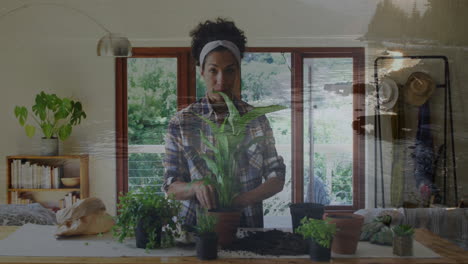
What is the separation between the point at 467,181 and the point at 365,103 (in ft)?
1.42

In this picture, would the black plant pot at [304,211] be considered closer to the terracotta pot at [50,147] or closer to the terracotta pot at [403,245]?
the terracotta pot at [403,245]

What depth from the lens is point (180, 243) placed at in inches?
59.4

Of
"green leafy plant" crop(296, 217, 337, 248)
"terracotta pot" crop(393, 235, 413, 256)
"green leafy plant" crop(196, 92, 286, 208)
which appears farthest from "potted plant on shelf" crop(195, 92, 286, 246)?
"terracotta pot" crop(393, 235, 413, 256)

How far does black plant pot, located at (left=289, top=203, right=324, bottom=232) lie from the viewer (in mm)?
1512

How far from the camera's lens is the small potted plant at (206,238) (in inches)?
57.6

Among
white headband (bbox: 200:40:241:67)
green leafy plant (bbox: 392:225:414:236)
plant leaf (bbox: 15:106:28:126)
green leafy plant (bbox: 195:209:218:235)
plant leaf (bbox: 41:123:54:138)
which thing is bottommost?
green leafy plant (bbox: 392:225:414:236)

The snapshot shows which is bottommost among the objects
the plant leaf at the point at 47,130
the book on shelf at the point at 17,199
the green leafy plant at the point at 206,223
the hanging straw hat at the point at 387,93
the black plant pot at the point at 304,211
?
the green leafy plant at the point at 206,223

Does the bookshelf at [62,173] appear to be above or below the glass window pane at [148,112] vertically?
below

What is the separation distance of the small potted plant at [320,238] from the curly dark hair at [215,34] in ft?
1.90

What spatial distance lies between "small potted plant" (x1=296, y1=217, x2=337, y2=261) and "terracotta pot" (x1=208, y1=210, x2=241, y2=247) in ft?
0.73

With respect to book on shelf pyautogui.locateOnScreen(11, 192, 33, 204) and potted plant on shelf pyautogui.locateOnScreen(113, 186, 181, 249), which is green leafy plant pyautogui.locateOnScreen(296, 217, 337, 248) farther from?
book on shelf pyautogui.locateOnScreen(11, 192, 33, 204)

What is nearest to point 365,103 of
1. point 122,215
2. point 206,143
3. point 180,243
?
point 206,143

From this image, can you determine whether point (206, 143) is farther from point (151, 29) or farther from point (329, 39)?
point (329, 39)

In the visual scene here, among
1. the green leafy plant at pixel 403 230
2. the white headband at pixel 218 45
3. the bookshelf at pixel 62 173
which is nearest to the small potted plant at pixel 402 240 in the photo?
the green leafy plant at pixel 403 230
